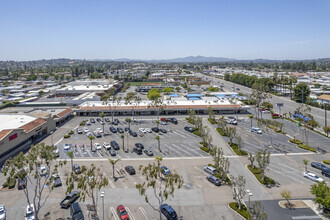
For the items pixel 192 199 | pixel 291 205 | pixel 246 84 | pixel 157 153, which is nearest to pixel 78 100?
pixel 157 153

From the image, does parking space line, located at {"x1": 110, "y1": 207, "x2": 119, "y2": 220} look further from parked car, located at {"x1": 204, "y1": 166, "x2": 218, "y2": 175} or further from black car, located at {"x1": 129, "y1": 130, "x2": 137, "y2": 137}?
black car, located at {"x1": 129, "y1": 130, "x2": 137, "y2": 137}

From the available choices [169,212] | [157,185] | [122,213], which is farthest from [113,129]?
[169,212]

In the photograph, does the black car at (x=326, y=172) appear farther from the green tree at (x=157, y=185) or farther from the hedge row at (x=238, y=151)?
the green tree at (x=157, y=185)

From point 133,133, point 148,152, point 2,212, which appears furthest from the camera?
point 133,133

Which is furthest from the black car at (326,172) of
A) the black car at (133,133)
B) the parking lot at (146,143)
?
the black car at (133,133)

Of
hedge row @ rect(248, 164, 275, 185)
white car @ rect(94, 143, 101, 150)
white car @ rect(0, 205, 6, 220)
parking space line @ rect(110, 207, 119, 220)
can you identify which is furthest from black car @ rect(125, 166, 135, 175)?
hedge row @ rect(248, 164, 275, 185)

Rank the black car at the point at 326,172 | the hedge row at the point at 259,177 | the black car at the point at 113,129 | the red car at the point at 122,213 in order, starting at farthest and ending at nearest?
the black car at the point at 113,129, the black car at the point at 326,172, the hedge row at the point at 259,177, the red car at the point at 122,213

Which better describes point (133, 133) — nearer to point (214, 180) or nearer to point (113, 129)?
point (113, 129)
